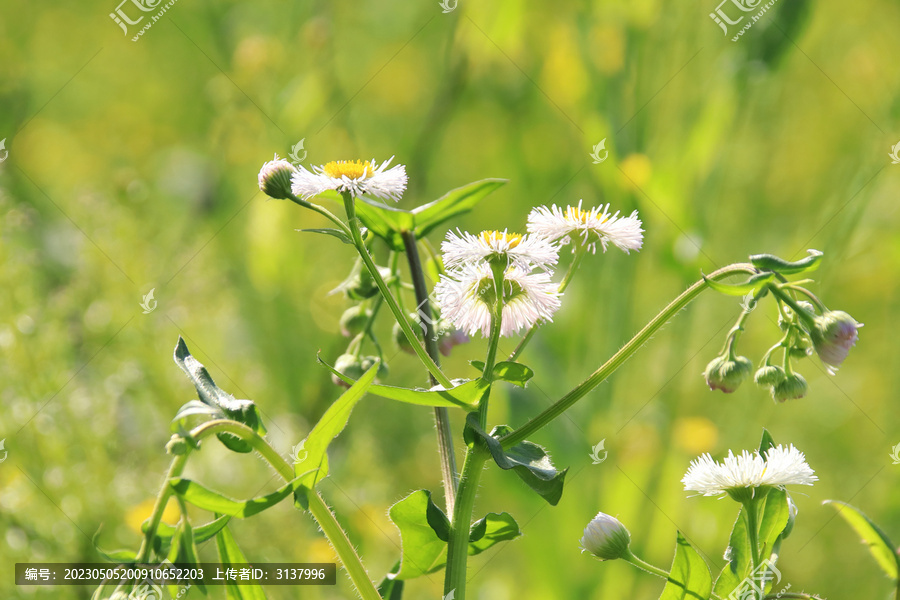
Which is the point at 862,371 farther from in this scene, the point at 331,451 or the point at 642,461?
the point at 331,451

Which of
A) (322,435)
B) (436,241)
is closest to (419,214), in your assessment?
(322,435)

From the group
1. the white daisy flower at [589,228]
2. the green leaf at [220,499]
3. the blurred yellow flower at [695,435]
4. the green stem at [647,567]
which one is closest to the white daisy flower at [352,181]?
the white daisy flower at [589,228]

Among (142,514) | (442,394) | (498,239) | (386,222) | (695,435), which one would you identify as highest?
(695,435)

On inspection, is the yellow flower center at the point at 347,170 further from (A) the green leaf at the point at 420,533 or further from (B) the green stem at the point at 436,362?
(A) the green leaf at the point at 420,533

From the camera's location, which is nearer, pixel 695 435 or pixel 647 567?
pixel 647 567

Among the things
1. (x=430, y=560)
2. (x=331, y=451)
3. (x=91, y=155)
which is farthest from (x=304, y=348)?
(x=430, y=560)

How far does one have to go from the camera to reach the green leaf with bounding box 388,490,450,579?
0.59 m

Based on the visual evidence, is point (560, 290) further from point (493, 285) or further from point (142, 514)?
point (142, 514)

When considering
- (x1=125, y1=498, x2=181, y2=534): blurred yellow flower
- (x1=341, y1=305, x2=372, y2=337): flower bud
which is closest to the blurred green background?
(x1=125, y1=498, x2=181, y2=534): blurred yellow flower

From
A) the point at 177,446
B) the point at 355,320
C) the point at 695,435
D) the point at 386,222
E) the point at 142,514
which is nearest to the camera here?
the point at 177,446

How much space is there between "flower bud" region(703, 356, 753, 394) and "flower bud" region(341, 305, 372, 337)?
0.35 meters

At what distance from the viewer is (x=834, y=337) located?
0.61 metres

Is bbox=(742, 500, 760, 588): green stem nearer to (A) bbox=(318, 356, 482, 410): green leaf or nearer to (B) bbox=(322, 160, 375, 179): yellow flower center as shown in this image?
(A) bbox=(318, 356, 482, 410): green leaf

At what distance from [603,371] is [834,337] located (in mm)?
194
